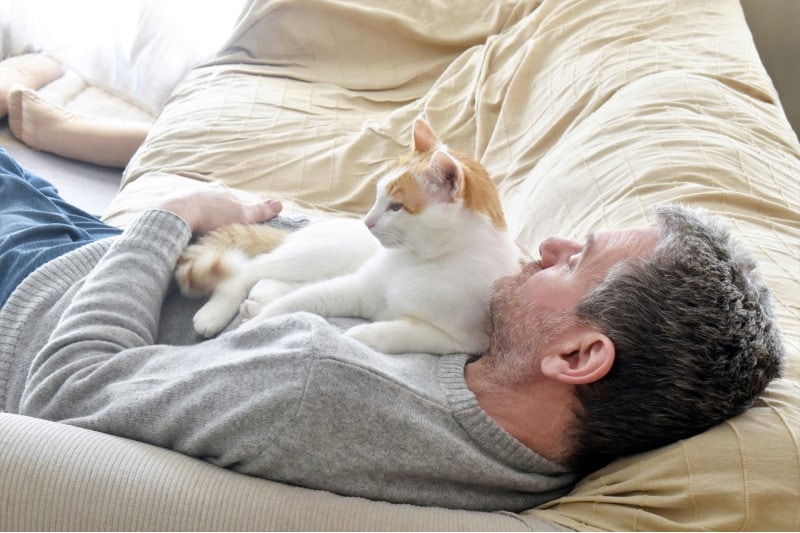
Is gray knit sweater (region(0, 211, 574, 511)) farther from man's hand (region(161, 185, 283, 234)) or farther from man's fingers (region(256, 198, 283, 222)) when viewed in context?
man's fingers (region(256, 198, 283, 222))

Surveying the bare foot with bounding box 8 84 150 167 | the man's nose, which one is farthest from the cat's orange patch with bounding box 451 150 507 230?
the bare foot with bounding box 8 84 150 167

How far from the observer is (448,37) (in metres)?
2.39

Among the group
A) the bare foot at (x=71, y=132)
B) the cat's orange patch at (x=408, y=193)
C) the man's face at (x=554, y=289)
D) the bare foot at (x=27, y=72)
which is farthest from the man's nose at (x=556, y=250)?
the bare foot at (x=27, y=72)

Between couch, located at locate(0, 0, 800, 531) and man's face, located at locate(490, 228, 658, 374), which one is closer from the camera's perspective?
couch, located at locate(0, 0, 800, 531)

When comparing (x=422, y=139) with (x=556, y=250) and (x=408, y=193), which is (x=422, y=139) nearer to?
(x=408, y=193)

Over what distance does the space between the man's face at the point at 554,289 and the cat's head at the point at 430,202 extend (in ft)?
0.59

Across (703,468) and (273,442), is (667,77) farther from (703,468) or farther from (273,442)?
(273,442)

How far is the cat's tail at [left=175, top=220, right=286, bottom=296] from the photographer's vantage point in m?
1.16

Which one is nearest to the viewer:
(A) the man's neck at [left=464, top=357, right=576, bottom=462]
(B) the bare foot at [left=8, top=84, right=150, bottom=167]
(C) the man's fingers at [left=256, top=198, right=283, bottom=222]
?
(A) the man's neck at [left=464, top=357, right=576, bottom=462]

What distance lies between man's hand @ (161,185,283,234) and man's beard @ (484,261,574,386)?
0.58 metres

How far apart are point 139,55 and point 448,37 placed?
1.43 meters

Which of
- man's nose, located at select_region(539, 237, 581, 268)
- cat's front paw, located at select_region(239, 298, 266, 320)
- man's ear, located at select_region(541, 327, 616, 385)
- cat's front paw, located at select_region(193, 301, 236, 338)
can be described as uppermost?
man's nose, located at select_region(539, 237, 581, 268)

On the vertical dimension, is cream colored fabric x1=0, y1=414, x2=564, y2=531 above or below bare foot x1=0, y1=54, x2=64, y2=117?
above

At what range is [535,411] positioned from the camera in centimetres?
88
